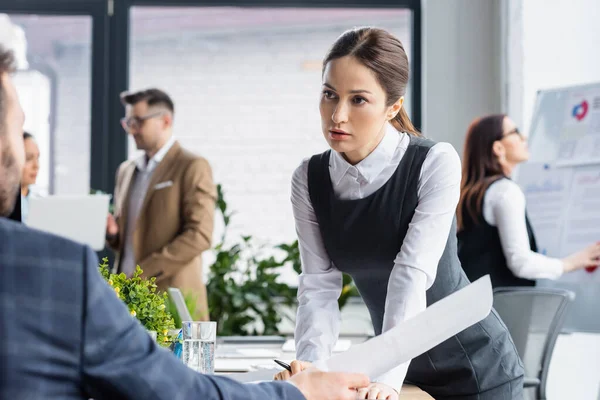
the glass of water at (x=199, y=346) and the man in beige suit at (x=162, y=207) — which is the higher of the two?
the man in beige suit at (x=162, y=207)

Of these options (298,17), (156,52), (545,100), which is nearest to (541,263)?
(545,100)

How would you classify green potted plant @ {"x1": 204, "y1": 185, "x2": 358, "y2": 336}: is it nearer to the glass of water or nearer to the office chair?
the office chair

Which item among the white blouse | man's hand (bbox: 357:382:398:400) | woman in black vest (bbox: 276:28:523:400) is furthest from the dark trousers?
the white blouse

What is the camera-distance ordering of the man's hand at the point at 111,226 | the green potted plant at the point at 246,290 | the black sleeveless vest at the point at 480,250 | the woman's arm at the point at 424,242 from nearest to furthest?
the woman's arm at the point at 424,242 < the black sleeveless vest at the point at 480,250 < the man's hand at the point at 111,226 < the green potted plant at the point at 246,290

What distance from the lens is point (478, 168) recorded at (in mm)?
3850

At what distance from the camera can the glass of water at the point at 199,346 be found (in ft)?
5.66

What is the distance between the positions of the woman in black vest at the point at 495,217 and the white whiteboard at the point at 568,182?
0.28m

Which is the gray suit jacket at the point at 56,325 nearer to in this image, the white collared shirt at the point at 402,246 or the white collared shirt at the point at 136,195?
the white collared shirt at the point at 402,246

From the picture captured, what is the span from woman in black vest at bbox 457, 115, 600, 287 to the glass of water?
2.17 meters

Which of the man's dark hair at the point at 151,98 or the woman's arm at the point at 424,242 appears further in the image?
the man's dark hair at the point at 151,98

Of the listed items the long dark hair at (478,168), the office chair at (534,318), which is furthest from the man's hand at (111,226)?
the office chair at (534,318)

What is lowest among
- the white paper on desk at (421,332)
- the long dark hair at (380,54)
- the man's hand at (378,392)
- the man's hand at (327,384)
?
the man's hand at (378,392)

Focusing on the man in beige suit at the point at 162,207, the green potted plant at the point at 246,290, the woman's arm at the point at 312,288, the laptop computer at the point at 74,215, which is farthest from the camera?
the green potted plant at the point at 246,290

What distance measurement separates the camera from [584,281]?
418cm
